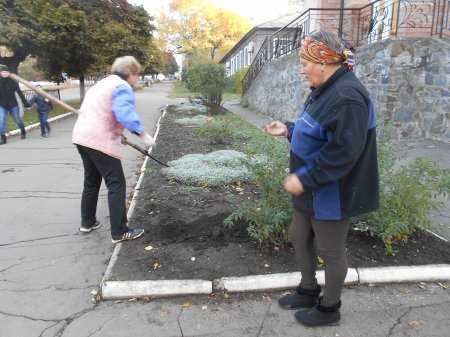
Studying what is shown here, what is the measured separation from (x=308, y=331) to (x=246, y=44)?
3899 cm

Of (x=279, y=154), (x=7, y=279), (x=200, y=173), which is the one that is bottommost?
(x=7, y=279)

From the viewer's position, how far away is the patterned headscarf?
2.49 meters

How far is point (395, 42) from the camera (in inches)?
365

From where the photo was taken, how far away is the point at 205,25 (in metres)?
52.1

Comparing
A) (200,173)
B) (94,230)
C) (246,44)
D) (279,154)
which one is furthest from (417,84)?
(246,44)

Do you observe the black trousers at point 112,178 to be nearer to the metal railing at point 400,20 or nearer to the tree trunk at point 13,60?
the metal railing at point 400,20

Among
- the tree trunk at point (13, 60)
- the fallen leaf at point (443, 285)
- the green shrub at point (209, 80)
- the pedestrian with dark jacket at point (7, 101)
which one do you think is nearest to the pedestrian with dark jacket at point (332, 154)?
the fallen leaf at point (443, 285)

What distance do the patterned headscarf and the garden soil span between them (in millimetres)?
1898

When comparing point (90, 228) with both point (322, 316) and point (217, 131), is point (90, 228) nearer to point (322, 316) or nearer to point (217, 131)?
point (322, 316)

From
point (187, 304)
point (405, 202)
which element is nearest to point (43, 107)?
point (187, 304)

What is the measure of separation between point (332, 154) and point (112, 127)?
8.15 ft

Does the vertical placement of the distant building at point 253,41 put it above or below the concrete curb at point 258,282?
above

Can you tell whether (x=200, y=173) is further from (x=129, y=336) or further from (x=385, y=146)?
(x=129, y=336)

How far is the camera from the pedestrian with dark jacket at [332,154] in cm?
240
